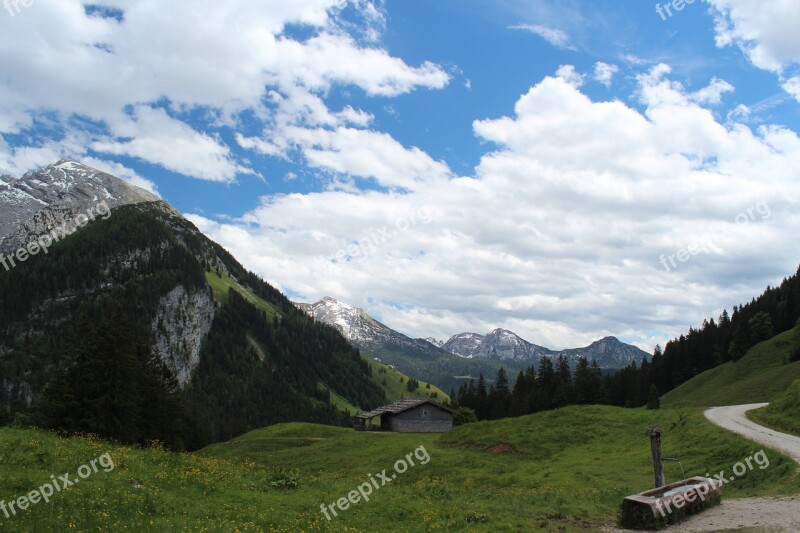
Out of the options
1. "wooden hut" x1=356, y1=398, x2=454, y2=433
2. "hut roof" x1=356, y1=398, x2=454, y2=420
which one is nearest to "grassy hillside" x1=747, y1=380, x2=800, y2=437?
"hut roof" x1=356, y1=398, x2=454, y2=420

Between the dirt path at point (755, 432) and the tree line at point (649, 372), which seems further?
the tree line at point (649, 372)

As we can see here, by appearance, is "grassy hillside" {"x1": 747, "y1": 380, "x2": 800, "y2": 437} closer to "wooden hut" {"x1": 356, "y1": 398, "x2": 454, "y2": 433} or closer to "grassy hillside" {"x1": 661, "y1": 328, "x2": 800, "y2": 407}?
"grassy hillside" {"x1": 661, "y1": 328, "x2": 800, "y2": 407}

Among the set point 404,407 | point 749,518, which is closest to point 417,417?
point 404,407

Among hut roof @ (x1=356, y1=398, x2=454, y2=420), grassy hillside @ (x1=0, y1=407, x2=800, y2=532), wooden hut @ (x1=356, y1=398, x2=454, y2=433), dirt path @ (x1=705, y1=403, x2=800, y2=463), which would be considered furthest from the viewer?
wooden hut @ (x1=356, y1=398, x2=454, y2=433)

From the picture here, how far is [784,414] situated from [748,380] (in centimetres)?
5909

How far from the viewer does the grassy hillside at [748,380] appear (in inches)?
3159

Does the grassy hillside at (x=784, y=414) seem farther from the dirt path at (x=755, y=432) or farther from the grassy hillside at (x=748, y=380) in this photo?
the grassy hillside at (x=748, y=380)

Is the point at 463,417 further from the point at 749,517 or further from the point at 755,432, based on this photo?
the point at 749,517

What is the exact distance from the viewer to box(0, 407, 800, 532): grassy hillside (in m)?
17.0

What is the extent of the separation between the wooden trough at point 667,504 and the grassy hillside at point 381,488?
164cm

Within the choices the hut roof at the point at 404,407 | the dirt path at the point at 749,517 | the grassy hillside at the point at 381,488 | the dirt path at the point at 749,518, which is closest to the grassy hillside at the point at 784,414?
the grassy hillside at the point at 381,488

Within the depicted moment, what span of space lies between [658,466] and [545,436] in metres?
27.1

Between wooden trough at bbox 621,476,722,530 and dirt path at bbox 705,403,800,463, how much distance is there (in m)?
8.90

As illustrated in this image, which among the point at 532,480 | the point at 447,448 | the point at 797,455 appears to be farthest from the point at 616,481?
the point at 447,448
